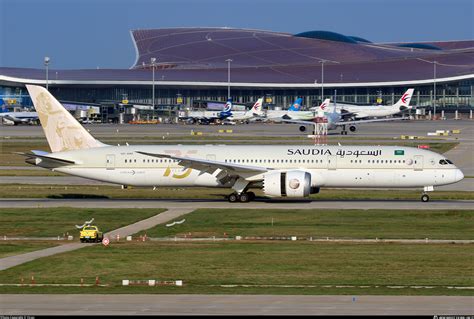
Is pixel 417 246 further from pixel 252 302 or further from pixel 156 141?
pixel 156 141

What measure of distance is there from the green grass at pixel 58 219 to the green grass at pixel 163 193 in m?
8.40

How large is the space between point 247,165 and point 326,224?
462 inches

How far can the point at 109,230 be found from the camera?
44906 millimetres

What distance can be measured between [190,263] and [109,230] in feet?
34.1

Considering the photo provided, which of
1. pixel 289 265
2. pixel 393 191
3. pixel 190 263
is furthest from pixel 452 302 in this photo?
pixel 393 191

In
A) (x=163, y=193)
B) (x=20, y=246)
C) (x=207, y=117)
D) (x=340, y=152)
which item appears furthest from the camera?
(x=207, y=117)

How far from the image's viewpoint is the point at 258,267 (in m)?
34.6

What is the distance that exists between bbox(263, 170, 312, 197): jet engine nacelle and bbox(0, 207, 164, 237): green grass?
22.7 ft

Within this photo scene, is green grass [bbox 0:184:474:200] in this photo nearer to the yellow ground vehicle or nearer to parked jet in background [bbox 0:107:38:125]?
the yellow ground vehicle

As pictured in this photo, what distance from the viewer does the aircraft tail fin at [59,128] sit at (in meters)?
59.1

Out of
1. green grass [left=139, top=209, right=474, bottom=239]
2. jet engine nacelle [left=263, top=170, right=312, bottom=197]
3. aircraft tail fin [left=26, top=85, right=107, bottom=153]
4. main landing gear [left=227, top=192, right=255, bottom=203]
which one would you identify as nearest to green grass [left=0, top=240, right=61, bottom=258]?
green grass [left=139, top=209, right=474, bottom=239]

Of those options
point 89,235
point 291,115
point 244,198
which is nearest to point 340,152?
point 244,198

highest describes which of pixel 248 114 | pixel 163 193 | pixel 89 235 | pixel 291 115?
pixel 291 115

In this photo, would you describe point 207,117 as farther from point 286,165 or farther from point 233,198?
point 233,198
